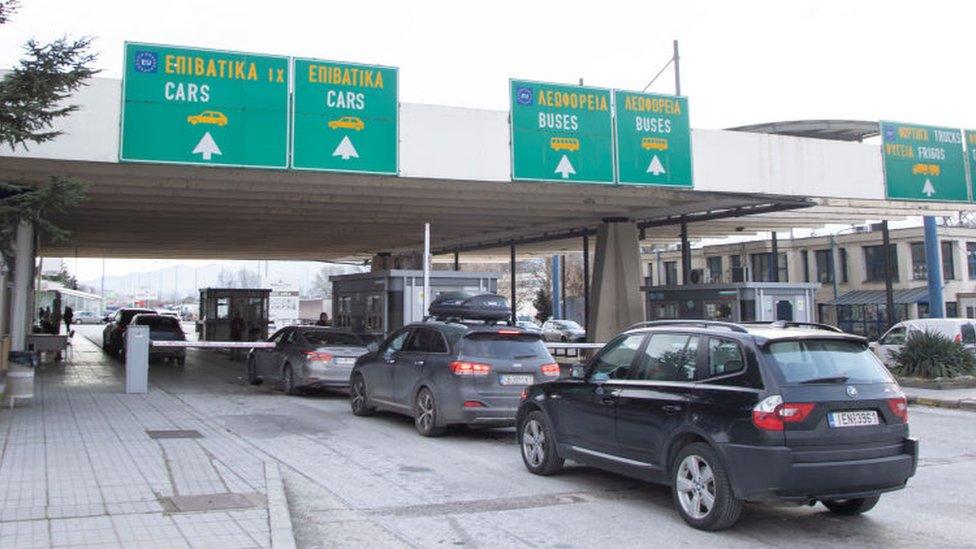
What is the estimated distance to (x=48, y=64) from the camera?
976 centimetres

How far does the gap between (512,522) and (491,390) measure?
13.4 feet

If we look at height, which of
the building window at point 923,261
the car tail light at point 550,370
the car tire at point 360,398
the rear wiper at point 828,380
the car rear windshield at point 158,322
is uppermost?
the building window at point 923,261

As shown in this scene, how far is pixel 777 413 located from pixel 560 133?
11.8 metres

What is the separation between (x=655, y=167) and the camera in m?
17.8

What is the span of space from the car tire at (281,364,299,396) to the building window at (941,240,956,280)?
4166cm

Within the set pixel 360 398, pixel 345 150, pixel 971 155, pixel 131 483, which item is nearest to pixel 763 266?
pixel 971 155

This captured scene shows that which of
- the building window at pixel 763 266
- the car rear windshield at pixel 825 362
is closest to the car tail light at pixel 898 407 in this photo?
the car rear windshield at pixel 825 362

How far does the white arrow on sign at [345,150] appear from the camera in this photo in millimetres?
15305

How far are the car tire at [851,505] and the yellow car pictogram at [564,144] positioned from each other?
436 inches

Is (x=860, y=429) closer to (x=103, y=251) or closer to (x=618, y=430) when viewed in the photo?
(x=618, y=430)

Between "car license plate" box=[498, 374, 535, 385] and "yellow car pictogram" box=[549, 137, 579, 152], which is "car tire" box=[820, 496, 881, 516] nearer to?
"car license plate" box=[498, 374, 535, 385]

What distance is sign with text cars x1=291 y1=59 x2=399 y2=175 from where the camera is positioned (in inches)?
595

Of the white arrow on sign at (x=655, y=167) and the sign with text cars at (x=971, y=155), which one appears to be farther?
the sign with text cars at (x=971, y=155)

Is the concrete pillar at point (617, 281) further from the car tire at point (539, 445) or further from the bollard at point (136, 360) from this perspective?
the car tire at point (539, 445)
